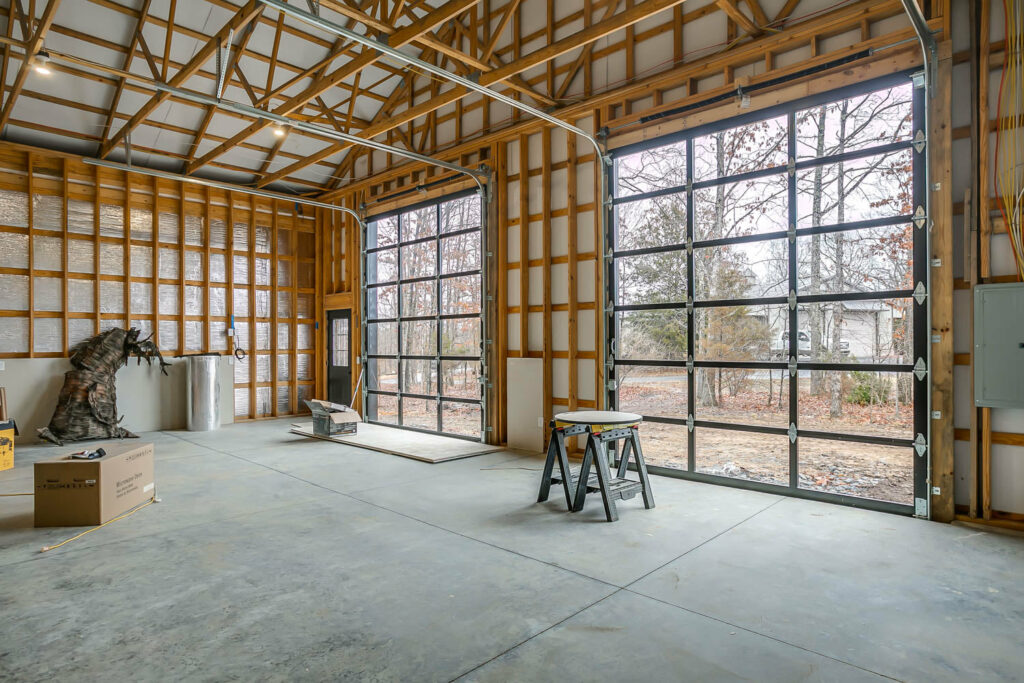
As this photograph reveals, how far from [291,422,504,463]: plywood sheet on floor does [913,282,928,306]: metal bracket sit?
5.20 meters

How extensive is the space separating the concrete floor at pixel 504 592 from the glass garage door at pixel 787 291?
128 centimetres

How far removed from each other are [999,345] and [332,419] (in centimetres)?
838

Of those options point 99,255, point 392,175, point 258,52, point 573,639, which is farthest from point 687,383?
Result: point 99,255

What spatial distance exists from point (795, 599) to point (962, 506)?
264 cm

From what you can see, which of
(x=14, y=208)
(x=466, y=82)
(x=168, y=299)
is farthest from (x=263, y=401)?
(x=466, y=82)

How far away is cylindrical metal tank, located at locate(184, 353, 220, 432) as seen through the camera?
997 cm

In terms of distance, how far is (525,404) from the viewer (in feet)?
26.0

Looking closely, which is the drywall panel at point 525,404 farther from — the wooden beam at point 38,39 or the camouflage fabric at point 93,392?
the camouflage fabric at point 93,392

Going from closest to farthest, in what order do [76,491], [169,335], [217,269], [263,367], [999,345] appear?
[999,345] → [76,491] → [169,335] → [217,269] → [263,367]

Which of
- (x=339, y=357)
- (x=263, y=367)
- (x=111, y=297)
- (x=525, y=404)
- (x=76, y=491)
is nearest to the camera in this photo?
(x=76, y=491)

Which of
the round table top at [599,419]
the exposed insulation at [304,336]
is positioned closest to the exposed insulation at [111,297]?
the exposed insulation at [304,336]

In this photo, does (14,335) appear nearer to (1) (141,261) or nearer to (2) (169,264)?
(1) (141,261)

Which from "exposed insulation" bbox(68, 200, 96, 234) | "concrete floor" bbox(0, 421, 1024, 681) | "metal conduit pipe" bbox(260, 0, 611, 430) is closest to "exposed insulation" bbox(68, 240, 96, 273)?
"exposed insulation" bbox(68, 200, 96, 234)

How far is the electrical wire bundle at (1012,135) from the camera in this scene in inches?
179
